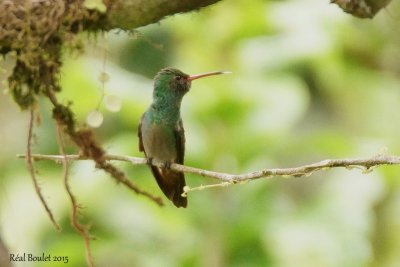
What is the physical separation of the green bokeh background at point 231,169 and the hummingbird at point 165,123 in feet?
0.94

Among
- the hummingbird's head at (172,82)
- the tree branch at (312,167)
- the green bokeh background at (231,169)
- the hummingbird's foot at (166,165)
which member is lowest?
the green bokeh background at (231,169)

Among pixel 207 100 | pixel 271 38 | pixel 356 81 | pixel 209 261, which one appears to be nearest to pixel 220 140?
pixel 207 100

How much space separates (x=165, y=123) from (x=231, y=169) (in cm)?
51

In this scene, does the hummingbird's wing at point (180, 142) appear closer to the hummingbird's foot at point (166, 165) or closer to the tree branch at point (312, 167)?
the hummingbird's foot at point (166, 165)

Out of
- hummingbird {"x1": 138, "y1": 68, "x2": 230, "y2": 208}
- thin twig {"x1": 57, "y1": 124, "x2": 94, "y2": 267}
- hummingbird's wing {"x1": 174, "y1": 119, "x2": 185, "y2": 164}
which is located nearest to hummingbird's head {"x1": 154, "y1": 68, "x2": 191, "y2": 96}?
hummingbird {"x1": 138, "y1": 68, "x2": 230, "y2": 208}

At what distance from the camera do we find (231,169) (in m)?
4.83

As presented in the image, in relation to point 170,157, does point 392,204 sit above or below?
below

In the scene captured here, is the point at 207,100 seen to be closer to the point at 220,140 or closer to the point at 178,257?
the point at 220,140

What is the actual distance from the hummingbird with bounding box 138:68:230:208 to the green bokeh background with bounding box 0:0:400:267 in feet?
0.94

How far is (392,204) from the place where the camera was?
6586 millimetres

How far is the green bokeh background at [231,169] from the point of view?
4.84 meters

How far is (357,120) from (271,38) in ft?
5.52

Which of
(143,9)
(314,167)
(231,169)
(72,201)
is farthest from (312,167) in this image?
(231,169)

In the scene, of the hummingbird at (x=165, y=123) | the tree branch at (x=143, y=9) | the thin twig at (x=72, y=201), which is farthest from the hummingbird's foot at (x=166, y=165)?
the tree branch at (x=143, y=9)
